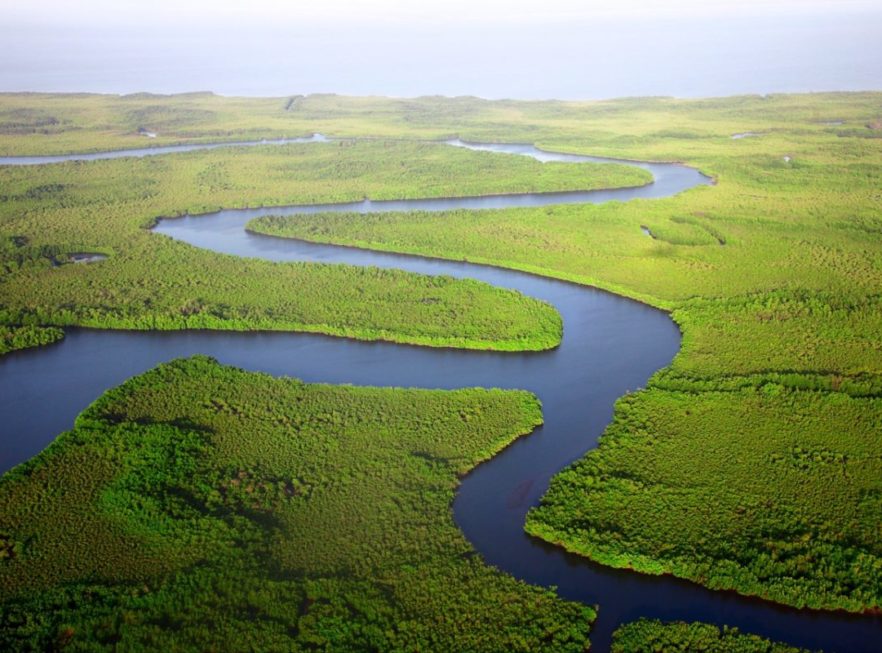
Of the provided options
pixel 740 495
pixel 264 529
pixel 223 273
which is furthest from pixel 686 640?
pixel 223 273

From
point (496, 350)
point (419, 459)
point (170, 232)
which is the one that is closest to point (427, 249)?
point (496, 350)

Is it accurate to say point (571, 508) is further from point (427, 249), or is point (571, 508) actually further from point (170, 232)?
point (170, 232)

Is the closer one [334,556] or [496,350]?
[334,556]

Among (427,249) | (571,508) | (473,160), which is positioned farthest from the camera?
(473,160)

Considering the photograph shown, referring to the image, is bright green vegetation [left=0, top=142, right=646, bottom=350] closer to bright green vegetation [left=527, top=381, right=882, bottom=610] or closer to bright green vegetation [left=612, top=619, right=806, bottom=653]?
bright green vegetation [left=527, top=381, right=882, bottom=610]

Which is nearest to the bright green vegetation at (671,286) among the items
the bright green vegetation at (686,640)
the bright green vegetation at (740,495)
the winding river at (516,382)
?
the bright green vegetation at (740,495)

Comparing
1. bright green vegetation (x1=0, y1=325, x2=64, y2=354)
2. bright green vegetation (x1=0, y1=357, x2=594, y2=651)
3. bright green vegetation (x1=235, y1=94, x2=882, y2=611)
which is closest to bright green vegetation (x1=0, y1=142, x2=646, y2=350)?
bright green vegetation (x1=0, y1=325, x2=64, y2=354)
